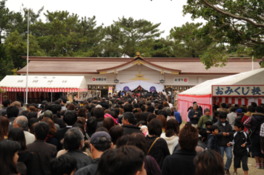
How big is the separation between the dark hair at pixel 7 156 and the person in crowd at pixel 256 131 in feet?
22.3

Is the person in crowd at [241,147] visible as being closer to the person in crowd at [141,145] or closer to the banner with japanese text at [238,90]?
the person in crowd at [141,145]

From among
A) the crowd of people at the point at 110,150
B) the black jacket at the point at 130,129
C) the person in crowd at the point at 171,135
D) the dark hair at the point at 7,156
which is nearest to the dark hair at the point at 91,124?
the crowd of people at the point at 110,150

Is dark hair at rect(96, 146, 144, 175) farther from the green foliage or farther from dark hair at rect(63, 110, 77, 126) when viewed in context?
the green foliage

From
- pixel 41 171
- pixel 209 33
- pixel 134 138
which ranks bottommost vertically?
pixel 41 171

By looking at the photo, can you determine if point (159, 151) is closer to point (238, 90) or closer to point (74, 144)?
point (74, 144)

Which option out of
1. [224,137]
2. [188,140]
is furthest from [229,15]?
[188,140]

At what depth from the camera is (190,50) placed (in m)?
42.2

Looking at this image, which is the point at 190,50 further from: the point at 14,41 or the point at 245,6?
the point at 245,6

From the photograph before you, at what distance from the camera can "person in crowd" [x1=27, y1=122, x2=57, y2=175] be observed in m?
4.08

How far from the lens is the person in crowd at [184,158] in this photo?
3629 millimetres

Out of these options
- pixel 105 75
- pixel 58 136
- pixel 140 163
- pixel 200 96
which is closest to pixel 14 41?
pixel 105 75

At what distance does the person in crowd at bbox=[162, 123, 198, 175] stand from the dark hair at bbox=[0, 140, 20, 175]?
1.55 metres

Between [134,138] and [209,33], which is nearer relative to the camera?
[134,138]

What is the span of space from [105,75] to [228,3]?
18842 millimetres
